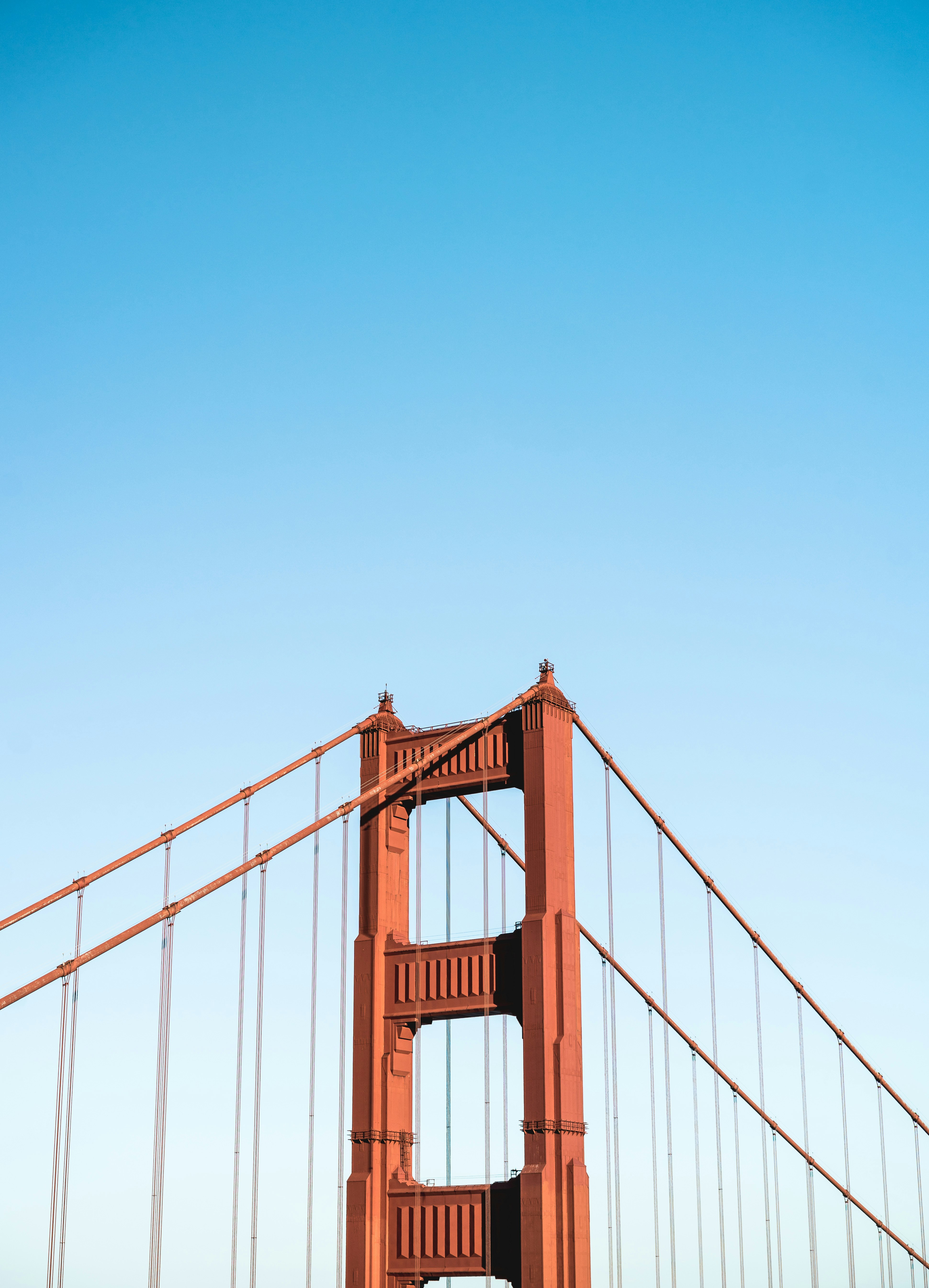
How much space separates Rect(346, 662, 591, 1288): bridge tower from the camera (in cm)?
4694

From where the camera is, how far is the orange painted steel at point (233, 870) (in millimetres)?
38625

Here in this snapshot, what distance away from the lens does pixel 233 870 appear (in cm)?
4703

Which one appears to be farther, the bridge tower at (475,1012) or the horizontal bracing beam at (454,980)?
the horizontal bracing beam at (454,980)

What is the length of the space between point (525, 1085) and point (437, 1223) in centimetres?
461

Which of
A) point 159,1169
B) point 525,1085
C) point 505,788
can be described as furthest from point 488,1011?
point 159,1169

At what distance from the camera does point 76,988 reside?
131ft

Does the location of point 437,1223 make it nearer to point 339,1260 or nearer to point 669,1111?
point 339,1260

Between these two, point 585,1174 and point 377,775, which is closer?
point 585,1174

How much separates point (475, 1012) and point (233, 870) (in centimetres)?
804

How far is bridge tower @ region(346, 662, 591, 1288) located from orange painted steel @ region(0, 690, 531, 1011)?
1.06 ft

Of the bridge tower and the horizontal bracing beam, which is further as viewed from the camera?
the horizontal bracing beam

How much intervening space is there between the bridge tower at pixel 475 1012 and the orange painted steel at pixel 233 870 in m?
0.32

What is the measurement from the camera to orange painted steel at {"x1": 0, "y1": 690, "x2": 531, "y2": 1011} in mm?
38625

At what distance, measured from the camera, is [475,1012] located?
50.2 metres
